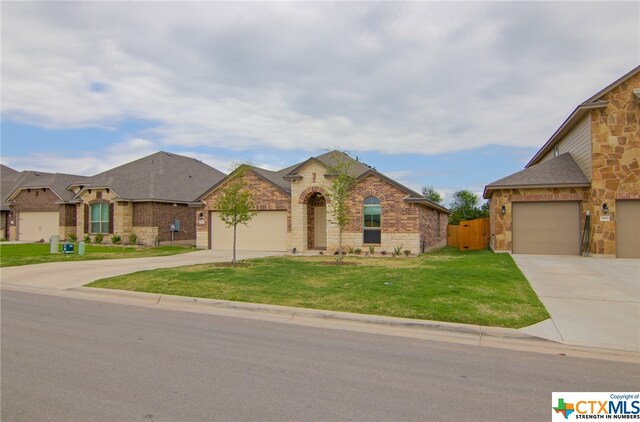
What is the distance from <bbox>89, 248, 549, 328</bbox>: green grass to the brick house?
74.9 ft

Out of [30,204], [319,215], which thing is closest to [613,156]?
[319,215]

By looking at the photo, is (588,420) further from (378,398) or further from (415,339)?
(415,339)

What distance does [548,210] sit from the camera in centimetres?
2005

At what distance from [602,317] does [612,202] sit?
12.3m

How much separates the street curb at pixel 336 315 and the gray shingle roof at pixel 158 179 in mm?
18856

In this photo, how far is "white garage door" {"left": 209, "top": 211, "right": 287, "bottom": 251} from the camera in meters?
25.0

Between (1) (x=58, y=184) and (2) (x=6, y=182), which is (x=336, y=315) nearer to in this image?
(1) (x=58, y=184)

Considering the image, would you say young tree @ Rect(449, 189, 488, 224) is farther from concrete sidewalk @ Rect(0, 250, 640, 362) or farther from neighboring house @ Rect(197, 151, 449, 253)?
concrete sidewalk @ Rect(0, 250, 640, 362)

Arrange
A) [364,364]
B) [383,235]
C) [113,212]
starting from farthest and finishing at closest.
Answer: [113,212]
[383,235]
[364,364]

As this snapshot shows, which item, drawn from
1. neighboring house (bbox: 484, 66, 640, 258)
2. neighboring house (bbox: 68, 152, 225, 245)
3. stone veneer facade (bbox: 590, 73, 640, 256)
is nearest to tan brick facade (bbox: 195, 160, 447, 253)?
neighboring house (bbox: 484, 66, 640, 258)

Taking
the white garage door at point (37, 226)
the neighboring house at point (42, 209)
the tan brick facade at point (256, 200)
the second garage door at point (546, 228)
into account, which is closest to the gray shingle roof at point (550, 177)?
the second garage door at point (546, 228)

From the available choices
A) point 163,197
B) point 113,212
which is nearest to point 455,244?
point 163,197

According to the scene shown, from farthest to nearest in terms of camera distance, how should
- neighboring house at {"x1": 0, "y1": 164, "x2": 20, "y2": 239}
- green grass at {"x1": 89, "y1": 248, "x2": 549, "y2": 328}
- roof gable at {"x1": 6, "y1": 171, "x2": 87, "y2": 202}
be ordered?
neighboring house at {"x1": 0, "y1": 164, "x2": 20, "y2": 239} < roof gable at {"x1": 6, "y1": 171, "x2": 87, "y2": 202} < green grass at {"x1": 89, "y1": 248, "x2": 549, "y2": 328}

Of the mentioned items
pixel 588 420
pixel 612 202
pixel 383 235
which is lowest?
pixel 588 420
